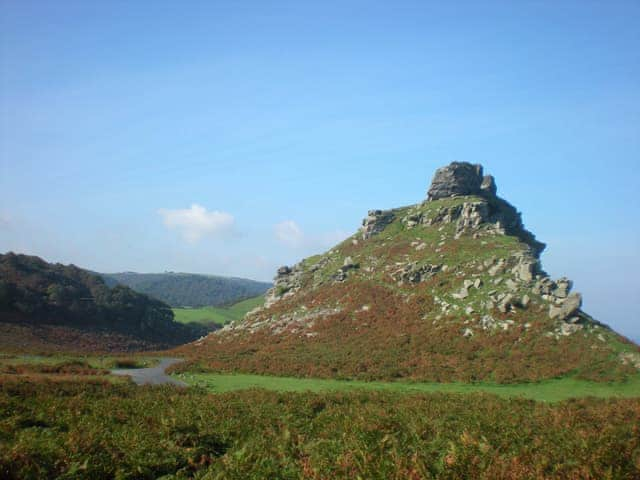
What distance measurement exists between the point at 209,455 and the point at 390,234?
2068 inches

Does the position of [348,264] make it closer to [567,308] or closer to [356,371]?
[356,371]

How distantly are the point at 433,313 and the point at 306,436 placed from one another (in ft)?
98.2

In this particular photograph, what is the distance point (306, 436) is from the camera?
14.5 meters

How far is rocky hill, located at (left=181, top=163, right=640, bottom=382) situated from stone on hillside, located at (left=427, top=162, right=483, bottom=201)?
170 mm

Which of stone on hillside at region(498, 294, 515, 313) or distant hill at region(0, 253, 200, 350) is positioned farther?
distant hill at region(0, 253, 200, 350)

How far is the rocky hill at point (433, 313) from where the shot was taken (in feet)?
107

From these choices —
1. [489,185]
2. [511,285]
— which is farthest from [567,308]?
[489,185]

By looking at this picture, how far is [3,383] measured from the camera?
2119 centimetres

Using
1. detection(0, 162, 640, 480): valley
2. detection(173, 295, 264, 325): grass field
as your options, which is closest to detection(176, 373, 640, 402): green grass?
detection(0, 162, 640, 480): valley

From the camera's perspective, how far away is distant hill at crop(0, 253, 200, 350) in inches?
2178

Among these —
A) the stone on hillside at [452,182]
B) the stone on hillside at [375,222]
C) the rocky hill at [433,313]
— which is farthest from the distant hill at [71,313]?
the stone on hillside at [452,182]

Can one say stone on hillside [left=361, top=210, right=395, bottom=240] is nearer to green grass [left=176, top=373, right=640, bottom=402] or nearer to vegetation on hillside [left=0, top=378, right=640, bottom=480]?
green grass [left=176, top=373, right=640, bottom=402]

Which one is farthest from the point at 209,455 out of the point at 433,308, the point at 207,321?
the point at 207,321

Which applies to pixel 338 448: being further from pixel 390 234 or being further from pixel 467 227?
pixel 390 234
